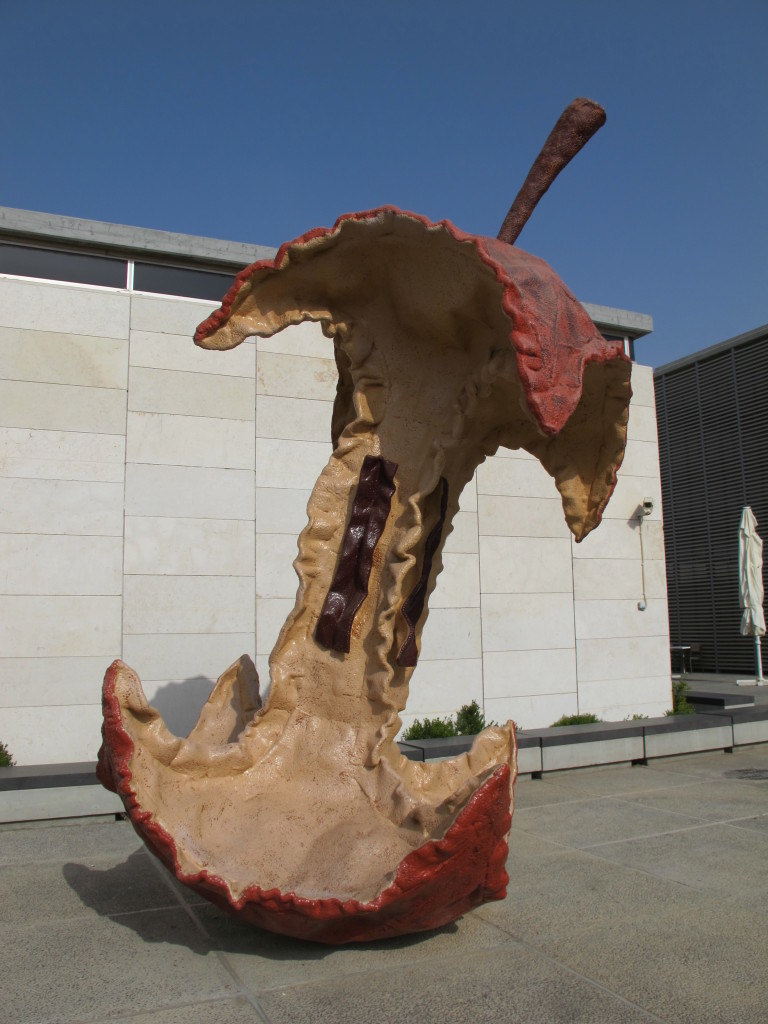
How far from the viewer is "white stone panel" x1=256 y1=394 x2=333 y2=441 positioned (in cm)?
907

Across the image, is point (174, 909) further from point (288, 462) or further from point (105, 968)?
point (288, 462)

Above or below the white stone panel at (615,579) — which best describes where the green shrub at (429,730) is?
below

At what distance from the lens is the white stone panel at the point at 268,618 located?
8633 millimetres

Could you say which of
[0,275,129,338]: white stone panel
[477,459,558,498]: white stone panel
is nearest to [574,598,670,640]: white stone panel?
[477,459,558,498]: white stone panel

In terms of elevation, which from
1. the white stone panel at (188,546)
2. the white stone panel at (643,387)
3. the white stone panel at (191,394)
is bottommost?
the white stone panel at (188,546)

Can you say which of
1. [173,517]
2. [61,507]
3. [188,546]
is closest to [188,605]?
[188,546]

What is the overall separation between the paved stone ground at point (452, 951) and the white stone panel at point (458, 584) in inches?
171

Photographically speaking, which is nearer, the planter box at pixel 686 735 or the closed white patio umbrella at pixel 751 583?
the planter box at pixel 686 735

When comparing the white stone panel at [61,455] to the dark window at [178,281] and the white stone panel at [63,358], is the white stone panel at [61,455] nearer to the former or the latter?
the white stone panel at [63,358]

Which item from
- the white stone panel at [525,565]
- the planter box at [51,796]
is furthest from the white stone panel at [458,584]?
the planter box at [51,796]

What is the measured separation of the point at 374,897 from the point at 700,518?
18.3m

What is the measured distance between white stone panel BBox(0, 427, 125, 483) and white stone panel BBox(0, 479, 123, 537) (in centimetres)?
9

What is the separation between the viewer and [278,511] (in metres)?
8.94

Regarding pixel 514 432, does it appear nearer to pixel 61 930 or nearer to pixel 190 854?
pixel 190 854
